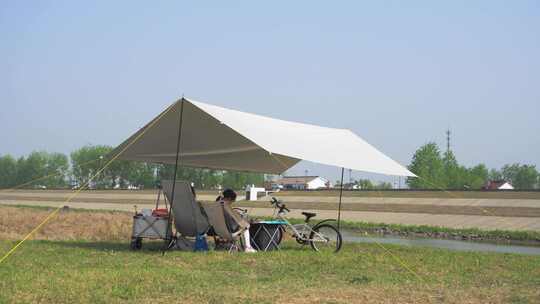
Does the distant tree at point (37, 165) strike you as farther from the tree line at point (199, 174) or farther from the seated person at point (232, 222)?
the seated person at point (232, 222)

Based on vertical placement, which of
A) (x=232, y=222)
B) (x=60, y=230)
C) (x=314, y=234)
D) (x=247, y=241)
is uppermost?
(x=232, y=222)

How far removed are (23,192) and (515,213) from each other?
4234cm

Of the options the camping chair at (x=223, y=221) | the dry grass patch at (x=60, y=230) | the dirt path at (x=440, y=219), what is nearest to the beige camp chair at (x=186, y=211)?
the camping chair at (x=223, y=221)

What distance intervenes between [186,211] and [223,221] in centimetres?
59

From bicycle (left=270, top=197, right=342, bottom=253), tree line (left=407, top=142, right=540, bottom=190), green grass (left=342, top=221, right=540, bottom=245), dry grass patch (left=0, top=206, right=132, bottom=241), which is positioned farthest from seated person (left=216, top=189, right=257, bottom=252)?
tree line (left=407, top=142, right=540, bottom=190)

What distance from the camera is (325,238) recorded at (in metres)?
9.92

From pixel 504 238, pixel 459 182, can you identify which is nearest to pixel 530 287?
pixel 504 238

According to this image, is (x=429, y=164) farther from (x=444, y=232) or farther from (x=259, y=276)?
(x=259, y=276)

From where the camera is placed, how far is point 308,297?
5633 millimetres

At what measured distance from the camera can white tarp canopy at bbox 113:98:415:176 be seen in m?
9.15

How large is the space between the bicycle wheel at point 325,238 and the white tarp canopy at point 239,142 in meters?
1.19

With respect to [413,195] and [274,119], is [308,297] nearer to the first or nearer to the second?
[274,119]

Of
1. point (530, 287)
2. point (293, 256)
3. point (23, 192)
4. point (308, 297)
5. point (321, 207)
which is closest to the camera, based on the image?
point (308, 297)

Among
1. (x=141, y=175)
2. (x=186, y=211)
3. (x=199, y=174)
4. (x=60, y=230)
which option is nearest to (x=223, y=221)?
(x=186, y=211)
